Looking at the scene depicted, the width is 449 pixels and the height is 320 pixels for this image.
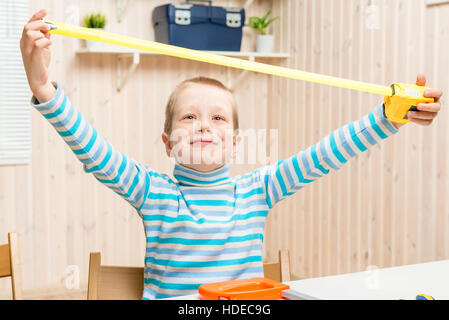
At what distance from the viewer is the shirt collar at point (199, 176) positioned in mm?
1071

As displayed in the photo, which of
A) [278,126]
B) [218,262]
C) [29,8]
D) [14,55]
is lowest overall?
[218,262]

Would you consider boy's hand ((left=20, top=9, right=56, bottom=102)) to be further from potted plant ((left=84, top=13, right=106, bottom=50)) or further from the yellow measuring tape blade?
potted plant ((left=84, top=13, right=106, bottom=50))

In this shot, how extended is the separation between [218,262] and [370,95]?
5.47 ft

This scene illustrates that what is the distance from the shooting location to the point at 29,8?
103 inches

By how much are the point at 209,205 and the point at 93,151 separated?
0.26 meters

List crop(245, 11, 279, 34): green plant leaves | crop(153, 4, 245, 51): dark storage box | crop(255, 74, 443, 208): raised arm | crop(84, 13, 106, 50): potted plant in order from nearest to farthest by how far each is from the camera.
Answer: crop(255, 74, 443, 208): raised arm
crop(84, 13, 106, 50): potted plant
crop(153, 4, 245, 51): dark storage box
crop(245, 11, 279, 34): green plant leaves

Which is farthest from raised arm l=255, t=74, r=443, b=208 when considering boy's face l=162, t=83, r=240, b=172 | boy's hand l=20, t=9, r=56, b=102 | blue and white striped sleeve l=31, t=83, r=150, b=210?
boy's hand l=20, t=9, r=56, b=102

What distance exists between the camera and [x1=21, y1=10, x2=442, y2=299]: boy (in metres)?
1.00

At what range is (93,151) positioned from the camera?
0.90 meters

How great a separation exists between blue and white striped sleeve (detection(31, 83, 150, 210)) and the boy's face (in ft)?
0.31

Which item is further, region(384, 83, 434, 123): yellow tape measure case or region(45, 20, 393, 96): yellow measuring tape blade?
region(384, 83, 434, 123): yellow tape measure case

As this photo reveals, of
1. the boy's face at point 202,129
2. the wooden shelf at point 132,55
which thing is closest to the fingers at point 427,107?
the boy's face at point 202,129
